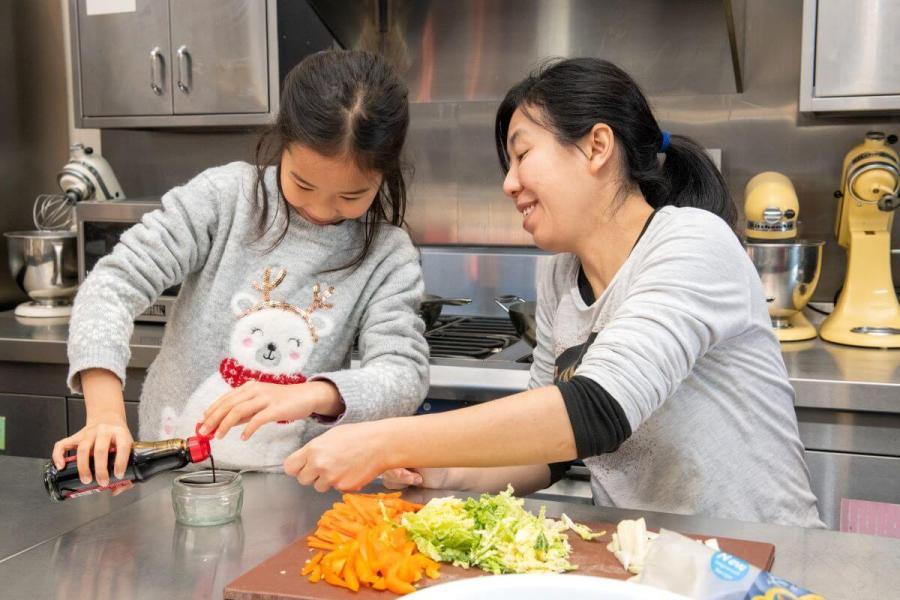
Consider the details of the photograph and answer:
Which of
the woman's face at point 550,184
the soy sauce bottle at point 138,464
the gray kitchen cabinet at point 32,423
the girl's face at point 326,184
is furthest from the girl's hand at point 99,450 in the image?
the gray kitchen cabinet at point 32,423

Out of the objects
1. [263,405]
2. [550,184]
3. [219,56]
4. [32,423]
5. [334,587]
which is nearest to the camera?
[334,587]

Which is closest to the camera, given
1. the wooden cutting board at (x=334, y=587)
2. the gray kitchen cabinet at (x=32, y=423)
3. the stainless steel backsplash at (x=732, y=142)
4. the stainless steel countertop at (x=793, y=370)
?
the wooden cutting board at (x=334, y=587)

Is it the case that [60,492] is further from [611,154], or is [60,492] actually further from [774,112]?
[774,112]

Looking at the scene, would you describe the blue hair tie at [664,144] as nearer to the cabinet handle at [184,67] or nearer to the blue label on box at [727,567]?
the blue label on box at [727,567]

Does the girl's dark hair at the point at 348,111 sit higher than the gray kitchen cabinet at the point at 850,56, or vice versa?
the gray kitchen cabinet at the point at 850,56

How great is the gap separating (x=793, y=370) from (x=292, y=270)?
3.32 ft

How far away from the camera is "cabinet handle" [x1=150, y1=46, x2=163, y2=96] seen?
254cm

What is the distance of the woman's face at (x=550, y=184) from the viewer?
1.29m

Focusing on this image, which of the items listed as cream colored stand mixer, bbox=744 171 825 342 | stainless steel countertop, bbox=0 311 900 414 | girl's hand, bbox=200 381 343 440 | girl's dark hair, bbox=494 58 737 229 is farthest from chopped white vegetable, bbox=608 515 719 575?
cream colored stand mixer, bbox=744 171 825 342

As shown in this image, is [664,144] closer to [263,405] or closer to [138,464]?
[263,405]

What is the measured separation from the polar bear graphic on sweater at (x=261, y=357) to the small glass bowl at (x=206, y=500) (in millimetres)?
404

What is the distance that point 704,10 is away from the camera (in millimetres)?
2428

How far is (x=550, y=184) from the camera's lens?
129 cm

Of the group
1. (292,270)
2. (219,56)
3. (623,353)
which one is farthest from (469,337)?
(623,353)
